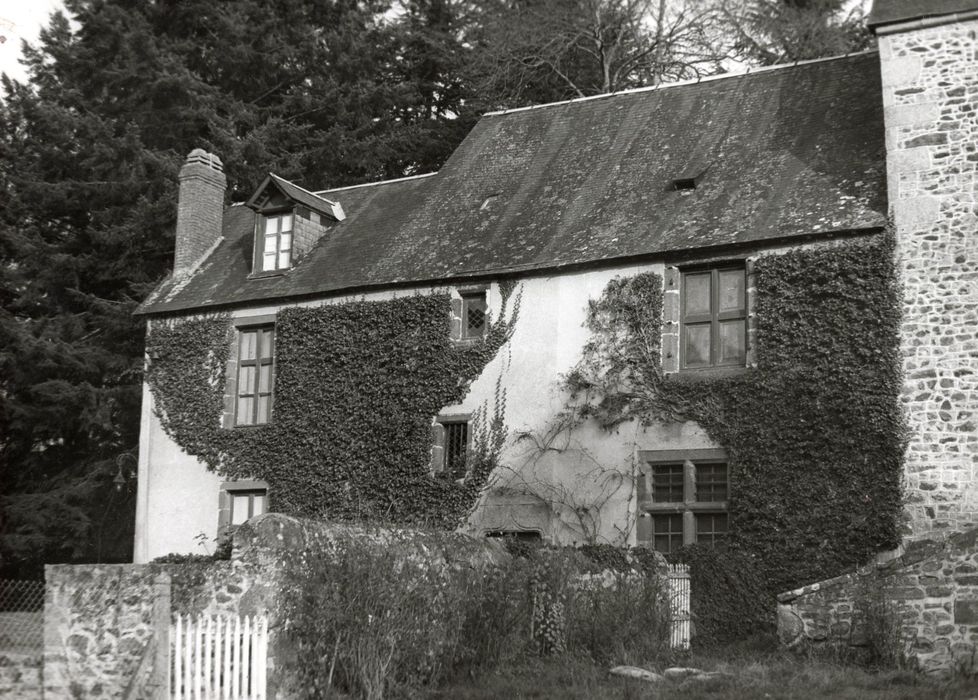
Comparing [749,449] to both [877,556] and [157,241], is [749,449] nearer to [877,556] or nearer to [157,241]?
[877,556]

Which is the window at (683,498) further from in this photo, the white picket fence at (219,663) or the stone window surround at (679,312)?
the white picket fence at (219,663)

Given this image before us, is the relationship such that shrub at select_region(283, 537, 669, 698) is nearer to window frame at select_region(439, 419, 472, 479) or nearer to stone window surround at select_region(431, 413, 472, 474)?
window frame at select_region(439, 419, 472, 479)

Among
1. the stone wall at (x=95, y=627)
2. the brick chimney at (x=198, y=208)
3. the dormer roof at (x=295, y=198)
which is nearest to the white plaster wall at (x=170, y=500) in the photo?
the brick chimney at (x=198, y=208)

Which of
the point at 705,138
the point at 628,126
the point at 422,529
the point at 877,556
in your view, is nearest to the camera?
the point at 422,529

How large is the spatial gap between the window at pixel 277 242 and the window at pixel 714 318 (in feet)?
24.7

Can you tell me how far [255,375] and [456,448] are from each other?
4309 mm

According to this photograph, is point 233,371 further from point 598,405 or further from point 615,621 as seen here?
point 615,621

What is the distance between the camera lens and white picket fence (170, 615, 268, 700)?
370 inches

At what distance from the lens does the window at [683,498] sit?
16.3 m

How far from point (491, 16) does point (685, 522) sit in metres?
18.6

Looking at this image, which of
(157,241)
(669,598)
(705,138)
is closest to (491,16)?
(157,241)

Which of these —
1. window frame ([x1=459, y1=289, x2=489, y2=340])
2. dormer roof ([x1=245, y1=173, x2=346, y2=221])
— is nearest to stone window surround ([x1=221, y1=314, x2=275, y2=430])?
dormer roof ([x1=245, y1=173, x2=346, y2=221])

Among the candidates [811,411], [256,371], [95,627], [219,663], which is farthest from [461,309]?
[219,663]

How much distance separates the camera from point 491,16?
3125cm
